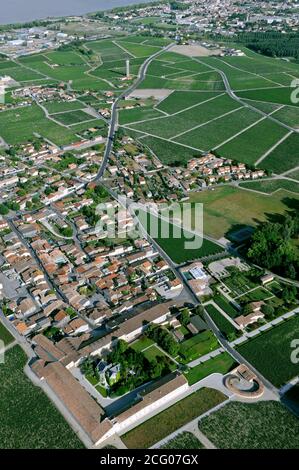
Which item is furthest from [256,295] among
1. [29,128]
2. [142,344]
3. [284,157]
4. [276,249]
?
[29,128]

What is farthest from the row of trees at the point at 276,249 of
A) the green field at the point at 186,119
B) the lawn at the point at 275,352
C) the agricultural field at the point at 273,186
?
the green field at the point at 186,119

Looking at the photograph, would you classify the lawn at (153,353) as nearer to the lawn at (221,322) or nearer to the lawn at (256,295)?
the lawn at (221,322)

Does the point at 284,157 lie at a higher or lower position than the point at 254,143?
lower

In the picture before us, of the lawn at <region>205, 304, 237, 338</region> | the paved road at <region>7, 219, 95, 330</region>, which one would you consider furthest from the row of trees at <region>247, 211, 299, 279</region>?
the paved road at <region>7, 219, 95, 330</region>

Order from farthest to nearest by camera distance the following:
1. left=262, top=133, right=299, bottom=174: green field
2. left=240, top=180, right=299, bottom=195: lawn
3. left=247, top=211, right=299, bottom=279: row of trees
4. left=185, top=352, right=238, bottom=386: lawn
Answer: left=262, top=133, right=299, bottom=174: green field
left=240, top=180, right=299, bottom=195: lawn
left=247, top=211, right=299, bottom=279: row of trees
left=185, top=352, right=238, bottom=386: lawn

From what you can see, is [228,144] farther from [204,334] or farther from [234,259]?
[204,334]

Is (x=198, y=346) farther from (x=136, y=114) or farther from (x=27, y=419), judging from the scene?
(x=136, y=114)

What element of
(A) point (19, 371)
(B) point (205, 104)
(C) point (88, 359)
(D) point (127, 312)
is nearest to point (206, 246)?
(D) point (127, 312)

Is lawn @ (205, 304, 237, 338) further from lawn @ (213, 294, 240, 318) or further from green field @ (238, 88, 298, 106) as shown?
green field @ (238, 88, 298, 106)
